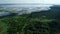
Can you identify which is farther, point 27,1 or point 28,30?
point 27,1

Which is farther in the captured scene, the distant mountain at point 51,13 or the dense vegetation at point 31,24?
the distant mountain at point 51,13

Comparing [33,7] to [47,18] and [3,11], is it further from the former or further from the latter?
[3,11]

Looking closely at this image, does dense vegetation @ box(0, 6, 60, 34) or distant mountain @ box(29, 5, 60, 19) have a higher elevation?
distant mountain @ box(29, 5, 60, 19)

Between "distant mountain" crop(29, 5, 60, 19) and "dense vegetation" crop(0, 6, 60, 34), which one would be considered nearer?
"dense vegetation" crop(0, 6, 60, 34)

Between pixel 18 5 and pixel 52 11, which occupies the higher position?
pixel 18 5

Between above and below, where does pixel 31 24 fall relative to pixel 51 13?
below

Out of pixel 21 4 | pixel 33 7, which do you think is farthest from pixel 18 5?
pixel 33 7

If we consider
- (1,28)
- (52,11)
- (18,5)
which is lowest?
(1,28)

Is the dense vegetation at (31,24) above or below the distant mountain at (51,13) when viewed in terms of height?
below
